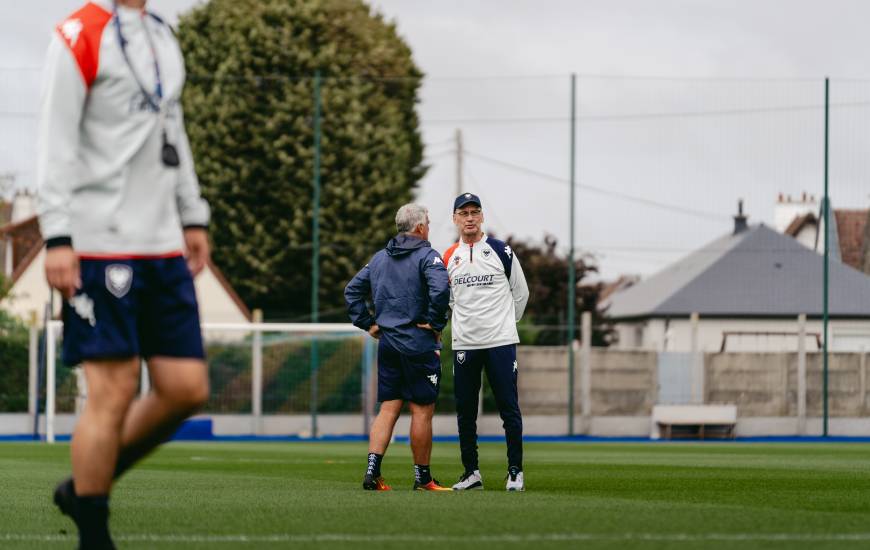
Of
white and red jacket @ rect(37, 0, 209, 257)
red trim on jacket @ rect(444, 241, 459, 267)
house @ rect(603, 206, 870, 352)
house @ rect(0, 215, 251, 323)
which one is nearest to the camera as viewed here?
white and red jacket @ rect(37, 0, 209, 257)

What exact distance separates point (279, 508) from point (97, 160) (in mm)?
Result: 2798

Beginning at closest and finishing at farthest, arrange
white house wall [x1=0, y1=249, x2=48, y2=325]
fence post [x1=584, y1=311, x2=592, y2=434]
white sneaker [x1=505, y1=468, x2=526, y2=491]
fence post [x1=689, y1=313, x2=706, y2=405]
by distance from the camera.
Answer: white sneaker [x1=505, y1=468, x2=526, y2=491] → fence post [x1=584, y1=311, x2=592, y2=434] → fence post [x1=689, y1=313, x2=706, y2=405] → white house wall [x1=0, y1=249, x2=48, y2=325]

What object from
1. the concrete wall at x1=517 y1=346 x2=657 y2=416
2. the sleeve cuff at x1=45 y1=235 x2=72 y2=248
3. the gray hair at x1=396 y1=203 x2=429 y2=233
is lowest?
the concrete wall at x1=517 y1=346 x2=657 y2=416

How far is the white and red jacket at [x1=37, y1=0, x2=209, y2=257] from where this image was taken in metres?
4.72

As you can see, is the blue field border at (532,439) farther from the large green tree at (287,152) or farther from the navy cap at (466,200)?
the navy cap at (466,200)

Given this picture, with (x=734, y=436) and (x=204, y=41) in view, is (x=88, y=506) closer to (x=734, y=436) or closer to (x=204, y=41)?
(x=734, y=436)

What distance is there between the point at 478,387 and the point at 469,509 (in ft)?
7.76

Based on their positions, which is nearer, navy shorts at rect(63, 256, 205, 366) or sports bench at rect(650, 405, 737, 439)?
navy shorts at rect(63, 256, 205, 366)

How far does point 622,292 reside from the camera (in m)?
53.3

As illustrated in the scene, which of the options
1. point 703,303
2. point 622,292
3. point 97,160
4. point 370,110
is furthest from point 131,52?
point 622,292

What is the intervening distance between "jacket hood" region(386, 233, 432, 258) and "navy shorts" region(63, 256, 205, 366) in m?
4.33

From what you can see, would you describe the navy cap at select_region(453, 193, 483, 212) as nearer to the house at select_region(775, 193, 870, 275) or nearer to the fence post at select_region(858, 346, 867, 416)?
the house at select_region(775, 193, 870, 275)

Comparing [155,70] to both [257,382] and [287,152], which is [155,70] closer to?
[257,382]

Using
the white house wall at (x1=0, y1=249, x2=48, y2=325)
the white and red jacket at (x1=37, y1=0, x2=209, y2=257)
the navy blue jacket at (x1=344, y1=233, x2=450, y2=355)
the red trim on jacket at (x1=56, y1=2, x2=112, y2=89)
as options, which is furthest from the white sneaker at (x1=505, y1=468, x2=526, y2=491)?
the white house wall at (x1=0, y1=249, x2=48, y2=325)
